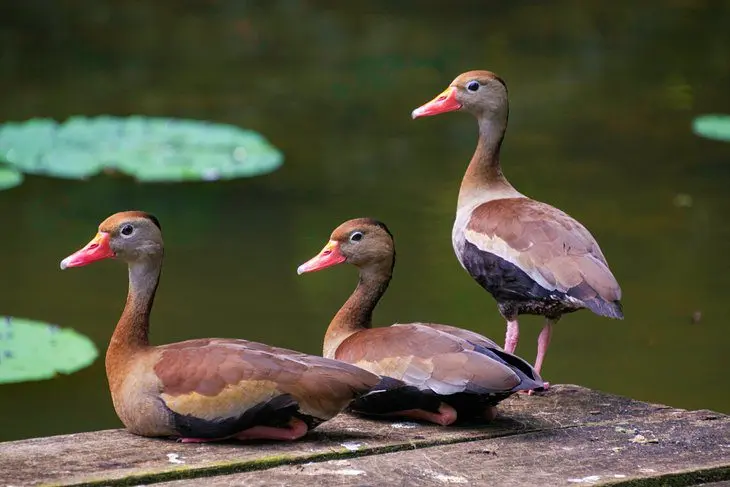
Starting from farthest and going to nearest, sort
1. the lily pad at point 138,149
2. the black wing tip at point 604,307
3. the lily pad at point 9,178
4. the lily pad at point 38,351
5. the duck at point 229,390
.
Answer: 1. the lily pad at point 138,149
2. the lily pad at point 9,178
3. the lily pad at point 38,351
4. the black wing tip at point 604,307
5. the duck at point 229,390

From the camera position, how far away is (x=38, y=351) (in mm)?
6324

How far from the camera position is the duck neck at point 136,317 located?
12.7ft

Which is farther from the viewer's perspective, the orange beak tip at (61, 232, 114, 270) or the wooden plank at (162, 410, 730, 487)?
the orange beak tip at (61, 232, 114, 270)

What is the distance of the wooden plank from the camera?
10.9 ft

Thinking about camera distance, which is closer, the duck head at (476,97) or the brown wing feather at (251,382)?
the brown wing feather at (251,382)

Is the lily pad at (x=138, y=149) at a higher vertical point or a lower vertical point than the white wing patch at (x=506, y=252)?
higher

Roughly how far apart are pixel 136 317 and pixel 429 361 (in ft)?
2.56

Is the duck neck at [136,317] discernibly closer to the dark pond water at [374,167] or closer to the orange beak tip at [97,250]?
the orange beak tip at [97,250]

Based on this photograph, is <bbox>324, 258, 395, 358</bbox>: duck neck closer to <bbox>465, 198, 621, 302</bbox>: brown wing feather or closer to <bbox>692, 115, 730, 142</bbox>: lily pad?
<bbox>465, 198, 621, 302</bbox>: brown wing feather

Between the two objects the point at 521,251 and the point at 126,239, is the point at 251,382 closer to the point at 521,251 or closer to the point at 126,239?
the point at 126,239

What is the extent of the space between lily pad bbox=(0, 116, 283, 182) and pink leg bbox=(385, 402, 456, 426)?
5.93 meters

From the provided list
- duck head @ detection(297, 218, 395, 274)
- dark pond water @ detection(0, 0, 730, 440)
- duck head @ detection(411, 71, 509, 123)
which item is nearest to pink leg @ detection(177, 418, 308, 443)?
duck head @ detection(297, 218, 395, 274)

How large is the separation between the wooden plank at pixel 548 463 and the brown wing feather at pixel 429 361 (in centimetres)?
15

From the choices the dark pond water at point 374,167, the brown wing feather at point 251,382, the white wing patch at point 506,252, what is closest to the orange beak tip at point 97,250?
the brown wing feather at point 251,382
